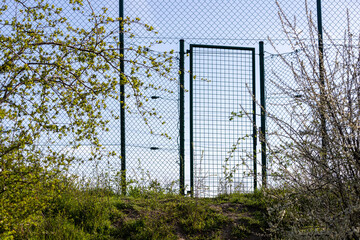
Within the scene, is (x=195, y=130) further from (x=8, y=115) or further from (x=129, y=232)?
(x=8, y=115)

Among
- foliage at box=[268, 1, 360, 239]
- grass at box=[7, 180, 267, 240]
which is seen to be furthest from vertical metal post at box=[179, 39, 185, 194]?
foliage at box=[268, 1, 360, 239]

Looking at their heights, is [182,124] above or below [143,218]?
above

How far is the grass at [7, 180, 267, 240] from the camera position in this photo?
471cm

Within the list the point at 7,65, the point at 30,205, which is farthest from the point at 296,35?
the point at 30,205

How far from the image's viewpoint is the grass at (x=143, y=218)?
4707 millimetres

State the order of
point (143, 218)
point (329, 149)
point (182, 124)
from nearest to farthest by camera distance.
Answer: point (329, 149)
point (143, 218)
point (182, 124)

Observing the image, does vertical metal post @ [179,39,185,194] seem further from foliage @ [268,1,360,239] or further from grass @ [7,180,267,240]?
foliage @ [268,1,360,239]

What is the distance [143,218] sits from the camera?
508 centimetres

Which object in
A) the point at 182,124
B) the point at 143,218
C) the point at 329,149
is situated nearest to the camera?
the point at 329,149

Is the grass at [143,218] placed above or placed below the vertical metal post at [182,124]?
below

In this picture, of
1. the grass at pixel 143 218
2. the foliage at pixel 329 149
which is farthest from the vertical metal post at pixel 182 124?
the foliage at pixel 329 149

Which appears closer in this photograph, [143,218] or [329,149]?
[329,149]

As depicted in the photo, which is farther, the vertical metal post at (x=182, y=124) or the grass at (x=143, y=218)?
the vertical metal post at (x=182, y=124)

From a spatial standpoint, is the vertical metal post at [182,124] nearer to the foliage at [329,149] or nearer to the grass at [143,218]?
the grass at [143,218]
